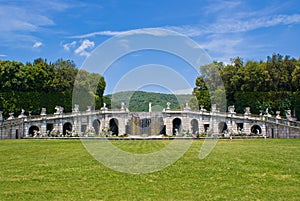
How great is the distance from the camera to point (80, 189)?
1217 centimetres

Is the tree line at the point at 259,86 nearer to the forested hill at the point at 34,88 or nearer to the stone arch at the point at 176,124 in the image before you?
the stone arch at the point at 176,124

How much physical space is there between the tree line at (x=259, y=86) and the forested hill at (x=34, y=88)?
19.4 metres

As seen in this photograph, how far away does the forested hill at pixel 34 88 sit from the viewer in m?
59.1

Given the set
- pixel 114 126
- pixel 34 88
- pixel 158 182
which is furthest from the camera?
pixel 34 88

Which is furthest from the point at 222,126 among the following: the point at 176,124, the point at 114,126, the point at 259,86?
the point at 114,126

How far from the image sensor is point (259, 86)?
213 ft

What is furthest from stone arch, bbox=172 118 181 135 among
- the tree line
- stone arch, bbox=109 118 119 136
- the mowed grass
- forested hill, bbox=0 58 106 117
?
the mowed grass

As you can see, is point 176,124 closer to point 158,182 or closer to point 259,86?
point 259,86

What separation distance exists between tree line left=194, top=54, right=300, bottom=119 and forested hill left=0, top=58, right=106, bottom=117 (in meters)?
19.4

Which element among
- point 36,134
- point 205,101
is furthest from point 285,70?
point 36,134

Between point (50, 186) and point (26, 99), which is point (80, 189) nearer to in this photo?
point (50, 186)

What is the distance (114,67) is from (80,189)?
699 centimetres

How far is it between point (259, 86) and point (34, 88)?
40279 mm

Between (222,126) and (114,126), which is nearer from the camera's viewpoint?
(222,126)
